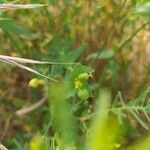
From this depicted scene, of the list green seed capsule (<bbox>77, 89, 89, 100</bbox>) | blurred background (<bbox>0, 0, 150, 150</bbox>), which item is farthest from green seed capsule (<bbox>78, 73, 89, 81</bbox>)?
blurred background (<bbox>0, 0, 150, 150</bbox>)

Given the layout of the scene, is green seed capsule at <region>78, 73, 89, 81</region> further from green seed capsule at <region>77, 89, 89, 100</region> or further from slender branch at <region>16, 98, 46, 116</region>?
slender branch at <region>16, 98, 46, 116</region>

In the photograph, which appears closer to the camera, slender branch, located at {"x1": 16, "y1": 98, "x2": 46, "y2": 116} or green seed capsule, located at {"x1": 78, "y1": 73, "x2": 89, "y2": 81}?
green seed capsule, located at {"x1": 78, "y1": 73, "x2": 89, "y2": 81}

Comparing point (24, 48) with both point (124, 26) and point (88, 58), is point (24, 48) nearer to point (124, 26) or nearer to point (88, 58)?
point (88, 58)

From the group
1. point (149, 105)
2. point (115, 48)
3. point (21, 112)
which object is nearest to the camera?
point (149, 105)

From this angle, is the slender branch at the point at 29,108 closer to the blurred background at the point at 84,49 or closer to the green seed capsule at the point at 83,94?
the blurred background at the point at 84,49

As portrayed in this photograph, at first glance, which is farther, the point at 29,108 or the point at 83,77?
the point at 29,108

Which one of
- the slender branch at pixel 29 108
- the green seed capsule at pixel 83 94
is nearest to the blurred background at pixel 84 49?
the slender branch at pixel 29 108

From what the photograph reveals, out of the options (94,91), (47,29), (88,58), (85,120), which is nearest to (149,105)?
(85,120)

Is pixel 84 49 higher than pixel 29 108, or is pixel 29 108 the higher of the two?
pixel 84 49

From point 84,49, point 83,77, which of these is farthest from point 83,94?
point 84,49

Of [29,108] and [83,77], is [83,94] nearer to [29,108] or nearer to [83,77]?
[83,77]

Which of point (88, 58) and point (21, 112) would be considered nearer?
point (21, 112)
